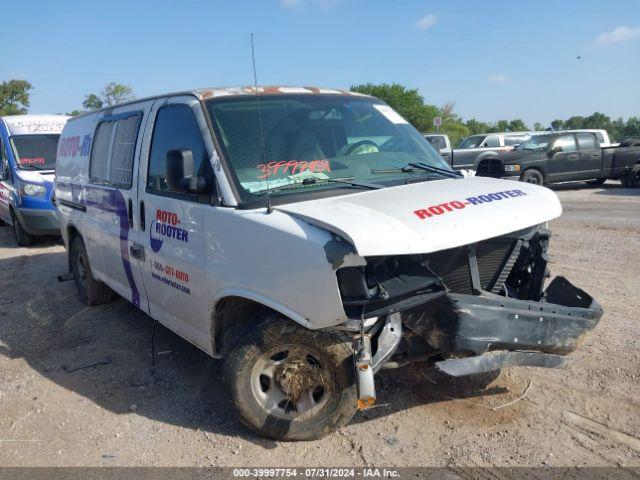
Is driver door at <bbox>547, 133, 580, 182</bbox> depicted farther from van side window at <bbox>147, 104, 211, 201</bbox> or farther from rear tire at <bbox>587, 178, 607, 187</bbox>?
van side window at <bbox>147, 104, 211, 201</bbox>

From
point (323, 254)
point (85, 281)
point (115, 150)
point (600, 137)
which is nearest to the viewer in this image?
point (323, 254)

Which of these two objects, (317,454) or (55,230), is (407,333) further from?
A: (55,230)

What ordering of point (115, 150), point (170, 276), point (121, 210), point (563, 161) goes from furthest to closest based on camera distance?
1. point (563, 161)
2. point (115, 150)
3. point (121, 210)
4. point (170, 276)

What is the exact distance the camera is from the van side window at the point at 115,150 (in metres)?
4.80

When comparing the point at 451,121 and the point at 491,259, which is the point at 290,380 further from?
the point at 451,121

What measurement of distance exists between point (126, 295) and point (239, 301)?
192 centimetres

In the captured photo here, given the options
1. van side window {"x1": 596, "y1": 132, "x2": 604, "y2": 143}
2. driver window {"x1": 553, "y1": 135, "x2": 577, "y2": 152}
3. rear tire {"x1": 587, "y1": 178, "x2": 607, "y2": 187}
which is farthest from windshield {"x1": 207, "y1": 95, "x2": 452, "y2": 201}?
rear tire {"x1": 587, "y1": 178, "x2": 607, "y2": 187}

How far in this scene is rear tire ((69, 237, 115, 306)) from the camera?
6.33m

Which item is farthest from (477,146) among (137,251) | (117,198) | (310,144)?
(137,251)

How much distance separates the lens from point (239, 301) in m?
3.69

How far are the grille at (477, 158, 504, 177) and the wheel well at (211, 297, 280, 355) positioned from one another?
216 centimetres

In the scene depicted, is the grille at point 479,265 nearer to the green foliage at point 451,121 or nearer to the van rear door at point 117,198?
the van rear door at point 117,198

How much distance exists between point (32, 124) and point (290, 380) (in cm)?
1007

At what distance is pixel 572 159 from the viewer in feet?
54.3
